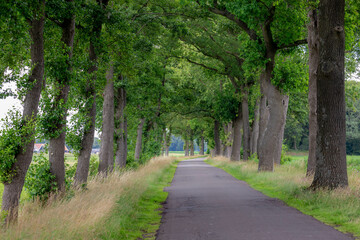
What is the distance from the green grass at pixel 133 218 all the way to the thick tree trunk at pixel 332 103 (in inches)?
222

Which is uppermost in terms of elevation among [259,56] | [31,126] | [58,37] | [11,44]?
[259,56]

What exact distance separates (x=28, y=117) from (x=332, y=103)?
9379mm

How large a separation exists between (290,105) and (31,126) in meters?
30.3

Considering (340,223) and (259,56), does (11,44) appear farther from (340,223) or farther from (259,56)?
(259,56)

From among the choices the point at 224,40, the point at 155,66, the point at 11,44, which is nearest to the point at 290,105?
the point at 224,40

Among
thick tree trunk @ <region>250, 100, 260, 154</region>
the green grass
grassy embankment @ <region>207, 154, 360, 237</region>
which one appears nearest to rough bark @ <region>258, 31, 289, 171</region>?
grassy embankment @ <region>207, 154, 360, 237</region>

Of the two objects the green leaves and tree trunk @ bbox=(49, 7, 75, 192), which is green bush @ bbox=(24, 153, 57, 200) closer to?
tree trunk @ bbox=(49, 7, 75, 192)

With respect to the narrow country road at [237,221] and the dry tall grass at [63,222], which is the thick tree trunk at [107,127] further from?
the dry tall grass at [63,222]

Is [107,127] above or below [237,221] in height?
above

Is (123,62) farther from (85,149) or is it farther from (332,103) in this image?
(332,103)

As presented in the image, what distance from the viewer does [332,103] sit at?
12977 mm

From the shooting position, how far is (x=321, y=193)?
12.3 metres

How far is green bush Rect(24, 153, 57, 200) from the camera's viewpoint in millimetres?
11328

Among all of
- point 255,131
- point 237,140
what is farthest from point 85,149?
point 237,140
